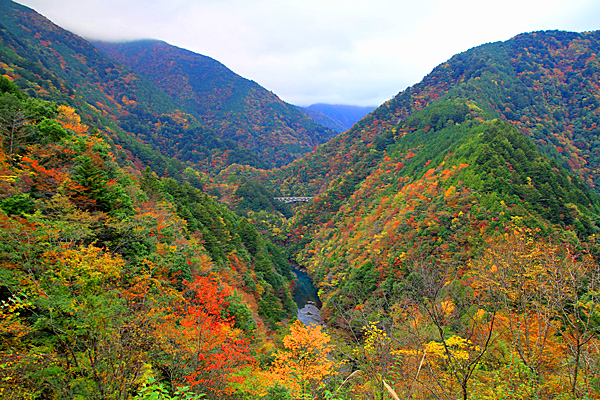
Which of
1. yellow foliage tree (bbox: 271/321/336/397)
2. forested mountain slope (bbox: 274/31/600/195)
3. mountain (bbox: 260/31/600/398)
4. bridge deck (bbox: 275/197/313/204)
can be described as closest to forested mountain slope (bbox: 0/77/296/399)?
yellow foliage tree (bbox: 271/321/336/397)

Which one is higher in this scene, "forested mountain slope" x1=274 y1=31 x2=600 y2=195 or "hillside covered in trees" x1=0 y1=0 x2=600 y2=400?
"forested mountain slope" x1=274 y1=31 x2=600 y2=195

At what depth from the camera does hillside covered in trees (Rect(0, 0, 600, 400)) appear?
7.69m

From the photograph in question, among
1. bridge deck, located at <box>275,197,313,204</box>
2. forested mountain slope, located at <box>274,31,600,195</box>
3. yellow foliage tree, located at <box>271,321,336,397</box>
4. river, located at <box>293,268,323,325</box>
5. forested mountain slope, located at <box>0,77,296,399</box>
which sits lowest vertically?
river, located at <box>293,268,323,325</box>

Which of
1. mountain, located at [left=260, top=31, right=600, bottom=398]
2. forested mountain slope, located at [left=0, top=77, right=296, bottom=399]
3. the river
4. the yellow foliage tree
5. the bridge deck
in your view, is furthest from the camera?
the bridge deck

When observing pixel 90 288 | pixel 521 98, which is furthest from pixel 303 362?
pixel 521 98

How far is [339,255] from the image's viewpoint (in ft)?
190

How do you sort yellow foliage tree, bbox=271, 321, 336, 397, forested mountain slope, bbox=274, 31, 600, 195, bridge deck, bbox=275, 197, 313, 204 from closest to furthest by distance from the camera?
yellow foliage tree, bbox=271, 321, 336, 397, forested mountain slope, bbox=274, 31, 600, 195, bridge deck, bbox=275, 197, 313, 204

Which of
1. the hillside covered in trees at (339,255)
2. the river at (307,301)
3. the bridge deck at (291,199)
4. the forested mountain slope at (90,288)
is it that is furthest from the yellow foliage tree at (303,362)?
the bridge deck at (291,199)

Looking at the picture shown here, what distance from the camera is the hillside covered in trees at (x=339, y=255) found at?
303 inches

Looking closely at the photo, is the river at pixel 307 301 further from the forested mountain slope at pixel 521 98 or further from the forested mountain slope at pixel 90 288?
the forested mountain slope at pixel 521 98

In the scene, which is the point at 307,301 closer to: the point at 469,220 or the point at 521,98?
the point at 469,220

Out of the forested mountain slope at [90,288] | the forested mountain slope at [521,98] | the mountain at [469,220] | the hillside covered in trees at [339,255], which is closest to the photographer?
the forested mountain slope at [90,288]

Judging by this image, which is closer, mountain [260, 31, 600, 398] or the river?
mountain [260, 31, 600, 398]

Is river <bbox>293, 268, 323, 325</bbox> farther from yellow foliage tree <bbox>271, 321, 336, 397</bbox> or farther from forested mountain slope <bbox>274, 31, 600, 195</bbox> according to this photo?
forested mountain slope <bbox>274, 31, 600, 195</bbox>
